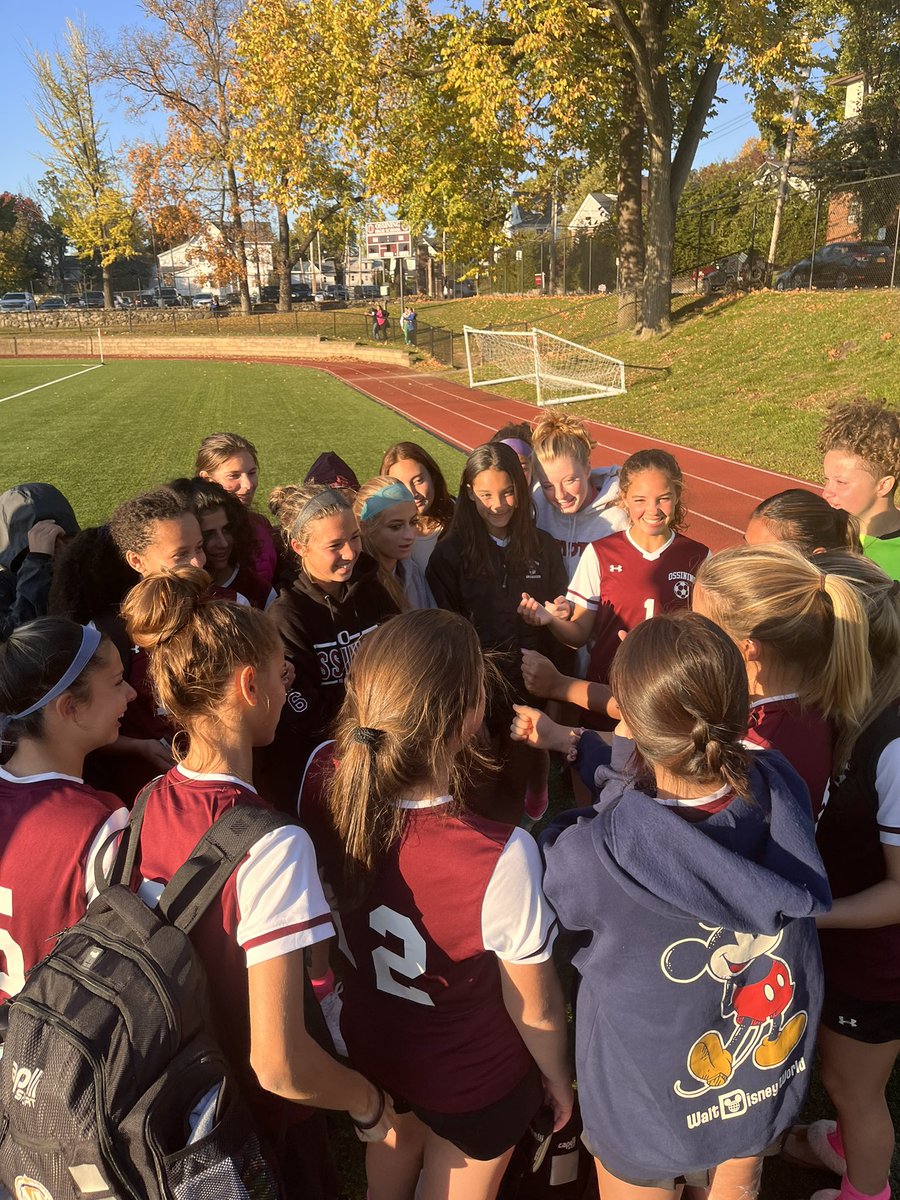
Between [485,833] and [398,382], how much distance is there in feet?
79.7

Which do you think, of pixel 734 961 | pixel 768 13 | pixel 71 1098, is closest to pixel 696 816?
pixel 734 961

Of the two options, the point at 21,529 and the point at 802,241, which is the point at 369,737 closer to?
the point at 21,529

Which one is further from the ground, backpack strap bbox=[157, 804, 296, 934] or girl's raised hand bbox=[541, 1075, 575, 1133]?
backpack strap bbox=[157, 804, 296, 934]

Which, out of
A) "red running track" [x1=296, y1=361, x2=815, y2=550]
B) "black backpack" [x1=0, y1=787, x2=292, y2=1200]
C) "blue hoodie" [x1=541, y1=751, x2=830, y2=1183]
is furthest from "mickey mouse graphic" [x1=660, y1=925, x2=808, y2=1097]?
"red running track" [x1=296, y1=361, x2=815, y2=550]

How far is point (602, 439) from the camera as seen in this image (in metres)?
14.6

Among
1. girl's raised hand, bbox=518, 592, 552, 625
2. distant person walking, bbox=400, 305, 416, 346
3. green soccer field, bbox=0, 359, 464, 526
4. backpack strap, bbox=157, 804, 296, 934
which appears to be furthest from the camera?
distant person walking, bbox=400, 305, 416, 346

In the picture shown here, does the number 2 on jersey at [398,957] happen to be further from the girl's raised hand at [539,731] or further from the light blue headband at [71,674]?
the light blue headband at [71,674]

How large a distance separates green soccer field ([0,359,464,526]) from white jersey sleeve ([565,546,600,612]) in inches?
310

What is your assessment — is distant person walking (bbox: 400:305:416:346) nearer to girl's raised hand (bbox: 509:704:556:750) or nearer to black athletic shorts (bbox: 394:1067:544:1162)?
girl's raised hand (bbox: 509:704:556:750)

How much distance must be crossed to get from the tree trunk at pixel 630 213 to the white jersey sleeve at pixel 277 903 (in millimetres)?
23060

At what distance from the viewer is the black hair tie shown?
161 centimetres

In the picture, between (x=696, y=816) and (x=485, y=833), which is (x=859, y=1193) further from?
(x=485, y=833)

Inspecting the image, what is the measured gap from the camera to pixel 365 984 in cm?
180

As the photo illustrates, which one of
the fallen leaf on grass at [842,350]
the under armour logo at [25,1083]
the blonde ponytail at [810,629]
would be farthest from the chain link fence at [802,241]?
the under armour logo at [25,1083]
